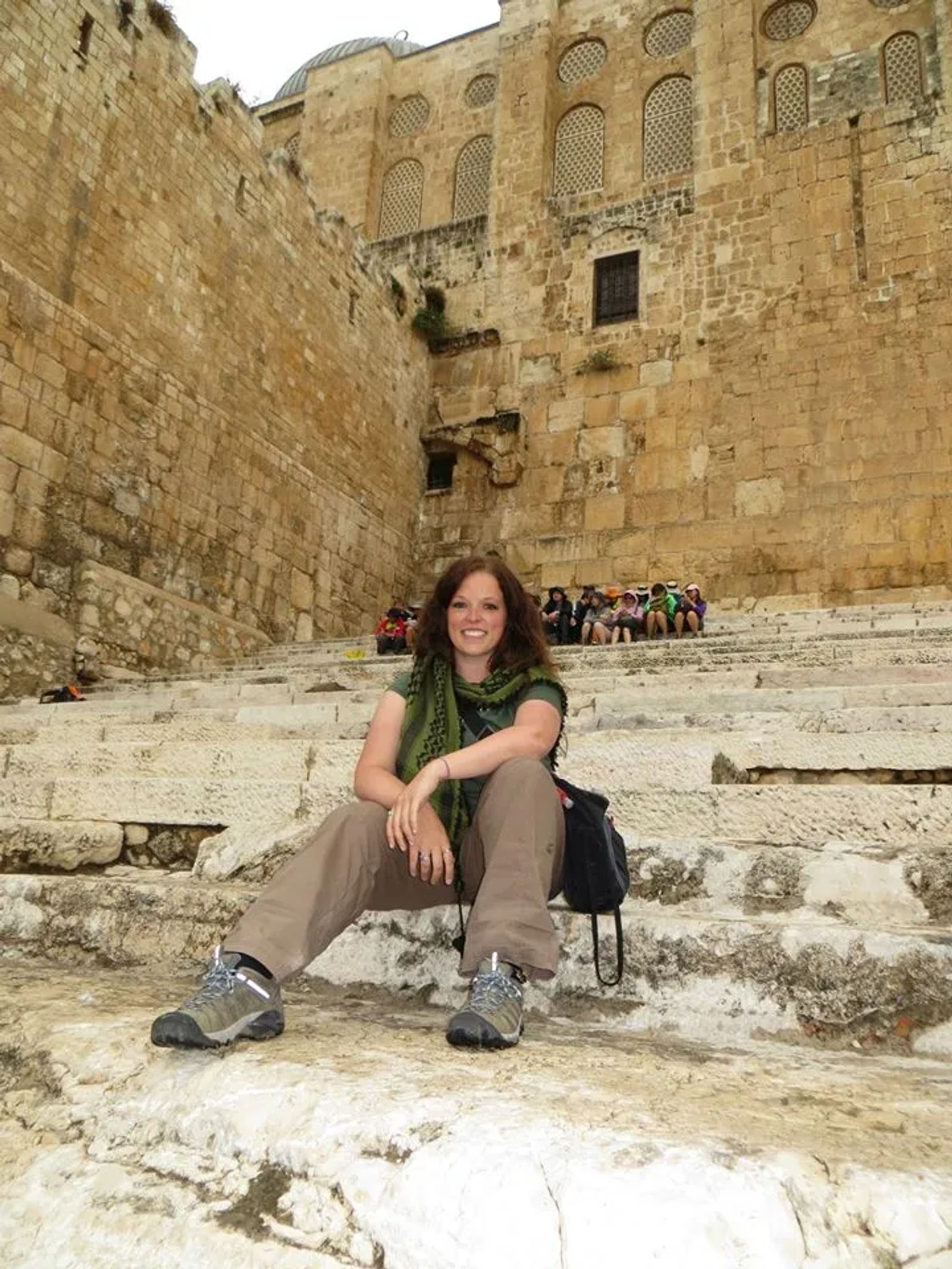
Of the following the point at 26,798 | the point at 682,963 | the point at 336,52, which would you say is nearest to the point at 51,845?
the point at 26,798

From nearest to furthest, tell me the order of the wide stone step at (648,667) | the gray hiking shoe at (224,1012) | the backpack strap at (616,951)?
the gray hiking shoe at (224,1012) < the backpack strap at (616,951) < the wide stone step at (648,667)

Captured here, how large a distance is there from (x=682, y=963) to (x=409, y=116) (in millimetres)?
18964

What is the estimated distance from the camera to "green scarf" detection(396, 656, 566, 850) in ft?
8.68

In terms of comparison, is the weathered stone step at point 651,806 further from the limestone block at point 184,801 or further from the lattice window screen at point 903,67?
the lattice window screen at point 903,67

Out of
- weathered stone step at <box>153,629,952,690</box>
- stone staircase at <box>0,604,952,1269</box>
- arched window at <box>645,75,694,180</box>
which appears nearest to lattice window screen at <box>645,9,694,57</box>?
arched window at <box>645,75,694,180</box>

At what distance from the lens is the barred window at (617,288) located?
1459cm

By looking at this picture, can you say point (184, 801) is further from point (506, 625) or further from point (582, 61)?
point (582, 61)

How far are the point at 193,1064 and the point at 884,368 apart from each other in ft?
43.7

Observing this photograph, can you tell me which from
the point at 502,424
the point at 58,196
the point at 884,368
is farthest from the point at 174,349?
the point at 884,368

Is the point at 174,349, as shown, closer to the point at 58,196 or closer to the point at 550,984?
the point at 58,196

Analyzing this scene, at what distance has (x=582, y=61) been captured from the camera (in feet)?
53.5

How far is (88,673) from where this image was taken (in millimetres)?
8984

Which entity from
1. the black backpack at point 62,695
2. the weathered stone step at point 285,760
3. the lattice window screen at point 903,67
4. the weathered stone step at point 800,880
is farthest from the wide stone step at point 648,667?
the lattice window screen at point 903,67

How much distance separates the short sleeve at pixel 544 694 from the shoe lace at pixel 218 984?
1.08m
